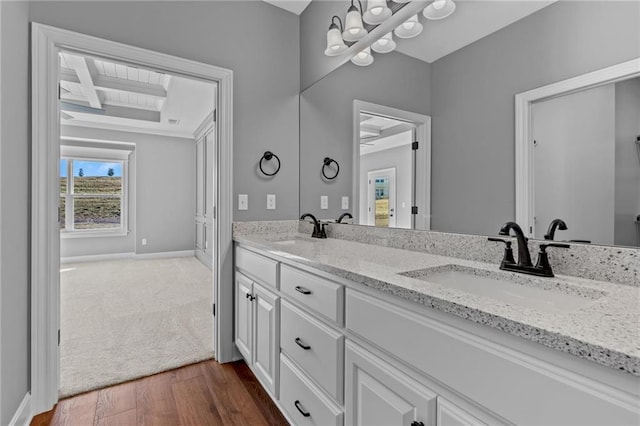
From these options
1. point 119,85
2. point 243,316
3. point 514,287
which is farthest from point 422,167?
point 119,85

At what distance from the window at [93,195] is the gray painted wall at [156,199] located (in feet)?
0.66

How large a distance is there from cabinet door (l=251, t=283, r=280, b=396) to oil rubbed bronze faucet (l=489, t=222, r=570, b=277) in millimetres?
1006

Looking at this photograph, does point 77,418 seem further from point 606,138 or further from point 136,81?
point 136,81

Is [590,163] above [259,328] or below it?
above

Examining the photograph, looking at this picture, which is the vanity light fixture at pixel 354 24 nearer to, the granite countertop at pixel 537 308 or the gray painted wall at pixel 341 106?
the gray painted wall at pixel 341 106

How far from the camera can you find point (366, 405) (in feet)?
3.25

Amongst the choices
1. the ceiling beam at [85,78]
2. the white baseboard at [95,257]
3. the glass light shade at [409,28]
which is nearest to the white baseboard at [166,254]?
the white baseboard at [95,257]

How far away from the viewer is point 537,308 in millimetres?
848

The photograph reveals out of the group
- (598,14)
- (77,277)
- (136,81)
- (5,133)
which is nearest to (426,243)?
(598,14)

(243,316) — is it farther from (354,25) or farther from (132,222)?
(132,222)

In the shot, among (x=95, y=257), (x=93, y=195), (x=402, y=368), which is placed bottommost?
(x=95, y=257)

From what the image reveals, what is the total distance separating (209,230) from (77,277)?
6.24 ft

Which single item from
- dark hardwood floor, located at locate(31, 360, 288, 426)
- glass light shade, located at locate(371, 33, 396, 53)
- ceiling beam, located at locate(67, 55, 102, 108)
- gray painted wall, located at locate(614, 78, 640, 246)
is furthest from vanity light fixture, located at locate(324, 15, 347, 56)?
ceiling beam, located at locate(67, 55, 102, 108)

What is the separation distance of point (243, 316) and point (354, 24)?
1883mm
